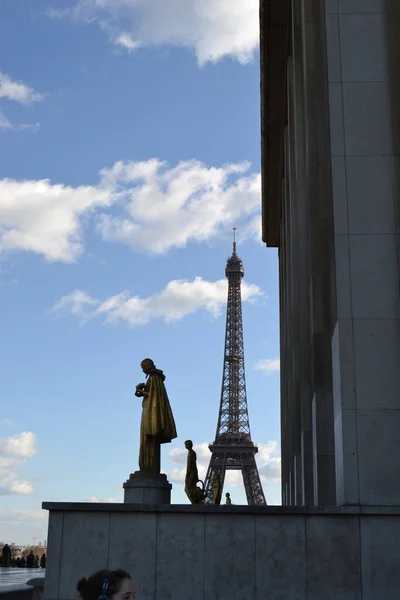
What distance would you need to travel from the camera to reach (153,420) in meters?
16.8

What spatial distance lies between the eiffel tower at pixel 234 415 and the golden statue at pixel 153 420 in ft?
212

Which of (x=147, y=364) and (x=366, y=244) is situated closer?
(x=366, y=244)

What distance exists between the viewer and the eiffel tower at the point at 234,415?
84750 millimetres

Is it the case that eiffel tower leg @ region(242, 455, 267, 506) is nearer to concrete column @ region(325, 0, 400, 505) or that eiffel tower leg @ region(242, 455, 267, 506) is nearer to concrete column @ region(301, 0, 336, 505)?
concrete column @ region(301, 0, 336, 505)

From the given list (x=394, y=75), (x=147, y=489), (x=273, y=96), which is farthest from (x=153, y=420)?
(x=273, y=96)

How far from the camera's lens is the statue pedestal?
16.1m

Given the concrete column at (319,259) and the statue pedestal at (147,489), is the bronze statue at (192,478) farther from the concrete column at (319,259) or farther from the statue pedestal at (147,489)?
the statue pedestal at (147,489)

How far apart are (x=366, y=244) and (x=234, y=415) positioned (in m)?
83.9

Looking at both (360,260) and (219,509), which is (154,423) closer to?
(219,509)

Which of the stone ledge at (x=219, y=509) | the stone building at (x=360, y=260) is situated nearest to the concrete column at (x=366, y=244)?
the stone building at (x=360, y=260)

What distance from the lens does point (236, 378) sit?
98.6 meters

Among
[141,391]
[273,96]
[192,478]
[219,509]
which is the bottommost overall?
[219,509]

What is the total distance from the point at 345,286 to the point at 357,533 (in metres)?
3.92

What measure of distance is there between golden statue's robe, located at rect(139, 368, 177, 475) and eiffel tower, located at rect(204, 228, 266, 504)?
212 ft
